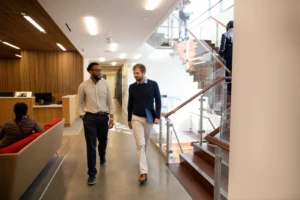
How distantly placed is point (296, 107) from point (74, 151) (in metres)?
4.36

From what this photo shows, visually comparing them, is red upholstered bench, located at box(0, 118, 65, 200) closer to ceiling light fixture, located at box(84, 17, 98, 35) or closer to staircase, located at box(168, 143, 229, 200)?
staircase, located at box(168, 143, 229, 200)

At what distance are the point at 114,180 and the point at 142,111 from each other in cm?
107

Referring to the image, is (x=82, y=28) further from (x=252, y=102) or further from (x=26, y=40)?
(x=252, y=102)

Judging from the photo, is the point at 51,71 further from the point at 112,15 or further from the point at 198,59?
the point at 198,59

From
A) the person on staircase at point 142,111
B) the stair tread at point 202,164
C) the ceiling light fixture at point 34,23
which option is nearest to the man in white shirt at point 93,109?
the person on staircase at point 142,111

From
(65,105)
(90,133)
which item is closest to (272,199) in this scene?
(90,133)

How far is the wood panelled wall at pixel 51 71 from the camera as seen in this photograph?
9648mm

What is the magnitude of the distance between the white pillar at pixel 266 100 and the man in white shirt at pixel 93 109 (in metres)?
2.23

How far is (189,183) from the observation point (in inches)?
119

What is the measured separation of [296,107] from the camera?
83cm

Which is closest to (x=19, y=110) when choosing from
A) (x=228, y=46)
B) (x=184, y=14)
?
(x=228, y=46)

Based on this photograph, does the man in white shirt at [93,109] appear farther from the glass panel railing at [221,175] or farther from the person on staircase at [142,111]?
the glass panel railing at [221,175]

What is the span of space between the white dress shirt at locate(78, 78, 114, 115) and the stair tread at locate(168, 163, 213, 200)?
145 cm

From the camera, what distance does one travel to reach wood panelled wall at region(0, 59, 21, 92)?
12.6m
